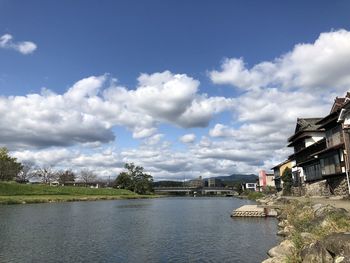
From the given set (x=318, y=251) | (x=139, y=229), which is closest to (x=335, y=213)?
(x=318, y=251)

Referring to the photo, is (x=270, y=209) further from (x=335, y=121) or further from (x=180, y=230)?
(x=180, y=230)

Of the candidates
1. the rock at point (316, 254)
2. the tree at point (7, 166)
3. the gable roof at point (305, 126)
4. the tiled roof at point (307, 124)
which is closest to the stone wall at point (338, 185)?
the gable roof at point (305, 126)

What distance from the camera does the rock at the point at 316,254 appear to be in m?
14.5

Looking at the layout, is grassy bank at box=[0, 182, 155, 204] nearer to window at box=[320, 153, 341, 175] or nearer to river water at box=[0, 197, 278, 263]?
river water at box=[0, 197, 278, 263]

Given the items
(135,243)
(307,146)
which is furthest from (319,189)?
(135,243)

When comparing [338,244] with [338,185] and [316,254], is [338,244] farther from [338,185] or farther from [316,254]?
[338,185]

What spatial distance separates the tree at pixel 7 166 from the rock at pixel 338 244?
150951mm

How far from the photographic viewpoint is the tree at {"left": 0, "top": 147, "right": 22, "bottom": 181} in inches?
5802

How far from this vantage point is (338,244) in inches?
544

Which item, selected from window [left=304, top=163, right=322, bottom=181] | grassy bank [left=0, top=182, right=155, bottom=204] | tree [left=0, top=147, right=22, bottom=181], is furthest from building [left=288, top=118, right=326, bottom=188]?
tree [left=0, top=147, right=22, bottom=181]

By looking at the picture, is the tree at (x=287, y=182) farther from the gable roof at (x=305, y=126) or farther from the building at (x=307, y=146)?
the gable roof at (x=305, y=126)

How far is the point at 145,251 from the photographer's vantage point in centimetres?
2895

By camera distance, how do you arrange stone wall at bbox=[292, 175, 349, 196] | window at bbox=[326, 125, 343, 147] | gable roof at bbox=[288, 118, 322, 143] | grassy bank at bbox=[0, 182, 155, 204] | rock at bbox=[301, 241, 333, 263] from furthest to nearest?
grassy bank at bbox=[0, 182, 155, 204] < gable roof at bbox=[288, 118, 322, 143] < window at bbox=[326, 125, 343, 147] < stone wall at bbox=[292, 175, 349, 196] < rock at bbox=[301, 241, 333, 263]

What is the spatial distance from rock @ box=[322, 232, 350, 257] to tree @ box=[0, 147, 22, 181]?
5943 inches
